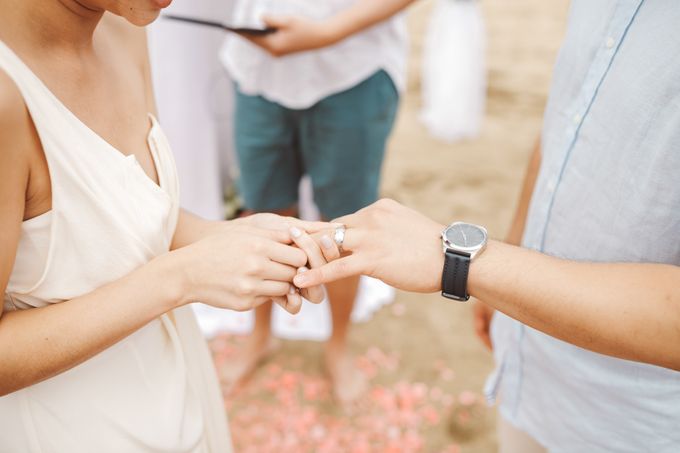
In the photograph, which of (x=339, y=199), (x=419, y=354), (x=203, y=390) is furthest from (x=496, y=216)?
(x=203, y=390)

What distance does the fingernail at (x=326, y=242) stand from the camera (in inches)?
54.1

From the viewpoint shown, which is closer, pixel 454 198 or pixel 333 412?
pixel 333 412

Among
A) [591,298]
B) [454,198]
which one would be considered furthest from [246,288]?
[454,198]

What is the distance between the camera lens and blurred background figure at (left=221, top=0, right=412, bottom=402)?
2432 millimetres

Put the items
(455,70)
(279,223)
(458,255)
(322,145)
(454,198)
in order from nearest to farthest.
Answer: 1. (458,255)
2. (279,223)
3. (322,145)
4. (454,198)
5. (455,70)

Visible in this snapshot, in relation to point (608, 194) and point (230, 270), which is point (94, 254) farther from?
point (608, 194)

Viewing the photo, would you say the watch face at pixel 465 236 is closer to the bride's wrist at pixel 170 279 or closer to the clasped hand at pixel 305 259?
the clasped hand at pixel 305 259

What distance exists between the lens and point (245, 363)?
126 inches

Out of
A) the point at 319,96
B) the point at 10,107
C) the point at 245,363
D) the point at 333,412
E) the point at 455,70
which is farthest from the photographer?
the point at 455,70

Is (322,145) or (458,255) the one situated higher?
(458,255)

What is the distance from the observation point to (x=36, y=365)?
1117 mm

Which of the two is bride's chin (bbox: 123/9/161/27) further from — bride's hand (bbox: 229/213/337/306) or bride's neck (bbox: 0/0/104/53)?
bride's hand (bbox: 229/213/337/306)

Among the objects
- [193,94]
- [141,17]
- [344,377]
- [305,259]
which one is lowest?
[344,377]

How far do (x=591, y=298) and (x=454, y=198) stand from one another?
12.6ft
